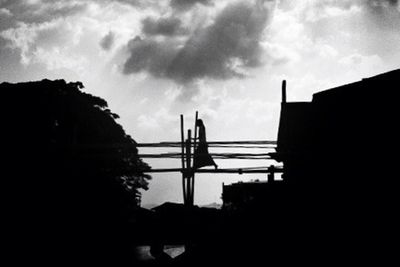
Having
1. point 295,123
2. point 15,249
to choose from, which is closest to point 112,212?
point 15,249

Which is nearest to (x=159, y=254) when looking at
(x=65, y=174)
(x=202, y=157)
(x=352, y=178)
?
(x=202, y=157)

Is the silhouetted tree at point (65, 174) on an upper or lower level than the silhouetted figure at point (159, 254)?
upper

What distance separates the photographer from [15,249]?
9469mm

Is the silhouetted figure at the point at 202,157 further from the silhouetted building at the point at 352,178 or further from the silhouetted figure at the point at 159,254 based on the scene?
the silhouetted figure at the point at 159,254

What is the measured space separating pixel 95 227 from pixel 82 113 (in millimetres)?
8660

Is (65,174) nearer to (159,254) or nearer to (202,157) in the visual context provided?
(159,254)

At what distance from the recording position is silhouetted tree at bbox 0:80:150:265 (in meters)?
9.52

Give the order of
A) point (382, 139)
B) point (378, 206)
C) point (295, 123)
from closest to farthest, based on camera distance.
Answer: point (378, 206) < point (382, 139) < point (295, 123)

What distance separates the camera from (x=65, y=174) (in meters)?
9.46

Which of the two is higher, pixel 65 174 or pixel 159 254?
pixel 65 174

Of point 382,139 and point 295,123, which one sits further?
point 295,123

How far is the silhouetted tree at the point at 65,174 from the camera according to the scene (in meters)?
9.52

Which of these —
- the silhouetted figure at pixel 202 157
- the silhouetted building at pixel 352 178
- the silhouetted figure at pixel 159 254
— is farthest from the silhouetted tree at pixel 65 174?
the silhouetted building at pixel 352 178

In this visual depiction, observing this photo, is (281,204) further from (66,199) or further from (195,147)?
(66,199)
